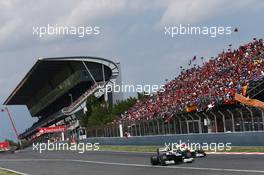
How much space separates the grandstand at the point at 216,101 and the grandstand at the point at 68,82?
25.8 m

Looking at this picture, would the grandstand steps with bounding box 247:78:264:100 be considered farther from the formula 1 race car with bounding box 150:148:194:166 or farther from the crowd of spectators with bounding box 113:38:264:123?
the formula 1 race car with bounding box 150:148:194:166

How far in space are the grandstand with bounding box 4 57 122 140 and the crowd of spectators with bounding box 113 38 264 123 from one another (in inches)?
936

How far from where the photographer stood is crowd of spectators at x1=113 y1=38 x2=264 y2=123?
28938 mm

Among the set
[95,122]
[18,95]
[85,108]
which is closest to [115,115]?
[95,122]

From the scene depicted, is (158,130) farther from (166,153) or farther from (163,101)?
(166,153)

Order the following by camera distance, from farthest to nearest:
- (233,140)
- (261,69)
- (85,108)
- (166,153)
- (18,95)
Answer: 1. (18,95)
2. (85,108)
3. (261,69)
4. (233,140)
5. (166,153)

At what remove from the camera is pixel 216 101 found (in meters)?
29.0

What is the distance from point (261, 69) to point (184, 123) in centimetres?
483

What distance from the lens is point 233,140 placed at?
25.6 meters

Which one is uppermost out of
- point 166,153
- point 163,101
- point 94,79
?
point 94,79

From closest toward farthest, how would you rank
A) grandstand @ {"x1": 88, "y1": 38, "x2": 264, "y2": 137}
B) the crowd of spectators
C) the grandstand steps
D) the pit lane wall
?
1. the pit lane wall
2. grandstand @ {"x1": 88, "y1": 38, "x2": 264, "y2": 137}
3. the grandstand steps
4. the crowd of spectators

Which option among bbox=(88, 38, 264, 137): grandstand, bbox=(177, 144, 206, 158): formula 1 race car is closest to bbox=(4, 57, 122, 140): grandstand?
bbox=(88, 38, 264, 137): grandstand

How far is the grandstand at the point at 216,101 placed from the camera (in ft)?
82.8

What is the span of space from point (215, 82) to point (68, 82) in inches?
2088
